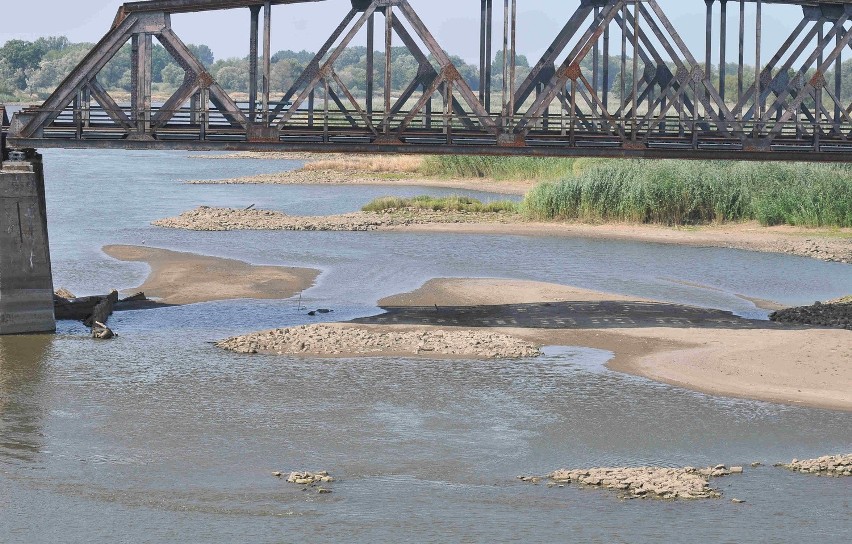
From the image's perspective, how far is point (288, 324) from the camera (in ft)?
109

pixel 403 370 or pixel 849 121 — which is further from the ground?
pixel 849 121

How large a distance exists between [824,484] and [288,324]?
622 inches

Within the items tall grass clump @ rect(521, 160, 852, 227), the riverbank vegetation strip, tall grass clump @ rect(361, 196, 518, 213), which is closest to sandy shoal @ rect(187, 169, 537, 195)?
tall grass clump @ rect(361, 196, 518, 213)

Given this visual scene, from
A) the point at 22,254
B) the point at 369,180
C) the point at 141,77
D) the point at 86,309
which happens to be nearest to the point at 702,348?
the point at 141,77

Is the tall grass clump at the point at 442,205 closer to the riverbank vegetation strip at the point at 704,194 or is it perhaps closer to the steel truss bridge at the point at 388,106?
the riverbank vegetation strip at the point at 704,194

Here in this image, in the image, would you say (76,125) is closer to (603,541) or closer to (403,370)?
(403,370)

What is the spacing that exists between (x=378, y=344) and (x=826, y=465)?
11.5m

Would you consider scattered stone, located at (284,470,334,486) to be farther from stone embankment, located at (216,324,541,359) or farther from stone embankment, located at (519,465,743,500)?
stone embankment, located at (216,324,541,359)

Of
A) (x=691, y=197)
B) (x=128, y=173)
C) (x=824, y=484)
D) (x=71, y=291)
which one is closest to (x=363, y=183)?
(x=128, y=173)

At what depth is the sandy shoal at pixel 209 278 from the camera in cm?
3844

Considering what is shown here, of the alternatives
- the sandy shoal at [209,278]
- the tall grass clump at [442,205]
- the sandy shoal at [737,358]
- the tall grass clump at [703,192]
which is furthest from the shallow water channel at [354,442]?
the tall grass clump at [442,205]

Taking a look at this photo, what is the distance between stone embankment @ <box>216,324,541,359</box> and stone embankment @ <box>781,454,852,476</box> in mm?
8939

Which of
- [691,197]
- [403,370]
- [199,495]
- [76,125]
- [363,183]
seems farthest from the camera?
[363,183]

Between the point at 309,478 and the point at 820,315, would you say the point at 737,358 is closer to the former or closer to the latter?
the point at 820,315
